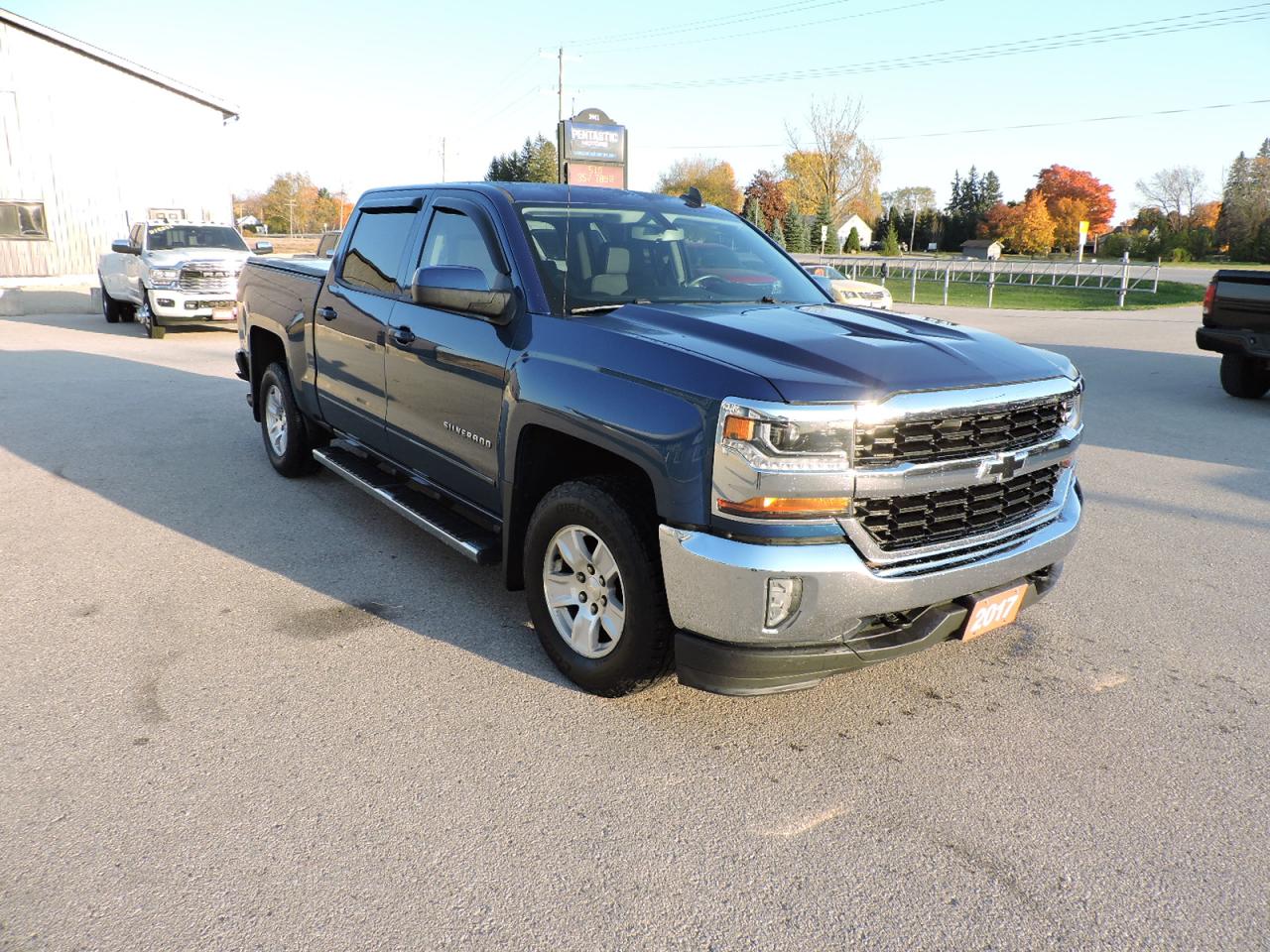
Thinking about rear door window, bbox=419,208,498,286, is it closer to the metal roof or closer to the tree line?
the metal roof

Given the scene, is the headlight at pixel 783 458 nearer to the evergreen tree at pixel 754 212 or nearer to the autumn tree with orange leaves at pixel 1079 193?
the evergreen tree at pixel 754 212

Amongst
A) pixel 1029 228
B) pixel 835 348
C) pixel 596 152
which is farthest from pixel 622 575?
pixel 1029 228

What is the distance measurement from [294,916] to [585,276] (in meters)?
2.61

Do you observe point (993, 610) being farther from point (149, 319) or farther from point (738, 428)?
point (149, 319)

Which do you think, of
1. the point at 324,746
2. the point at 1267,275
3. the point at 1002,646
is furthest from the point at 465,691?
the point at 1267,275

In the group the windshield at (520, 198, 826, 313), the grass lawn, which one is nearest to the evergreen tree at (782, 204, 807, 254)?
the grass lawn

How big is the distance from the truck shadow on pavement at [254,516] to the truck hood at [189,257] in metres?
5.31

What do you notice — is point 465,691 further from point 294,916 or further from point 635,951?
point 635,951

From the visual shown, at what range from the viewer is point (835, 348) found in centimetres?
325

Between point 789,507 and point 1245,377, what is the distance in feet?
33.0

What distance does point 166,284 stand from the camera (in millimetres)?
14977

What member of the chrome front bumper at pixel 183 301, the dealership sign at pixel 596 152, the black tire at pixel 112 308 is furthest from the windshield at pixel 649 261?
the dealership sign at pixel 596 152

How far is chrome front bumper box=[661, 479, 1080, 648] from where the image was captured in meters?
2.87

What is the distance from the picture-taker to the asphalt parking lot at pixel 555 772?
8.09ft
